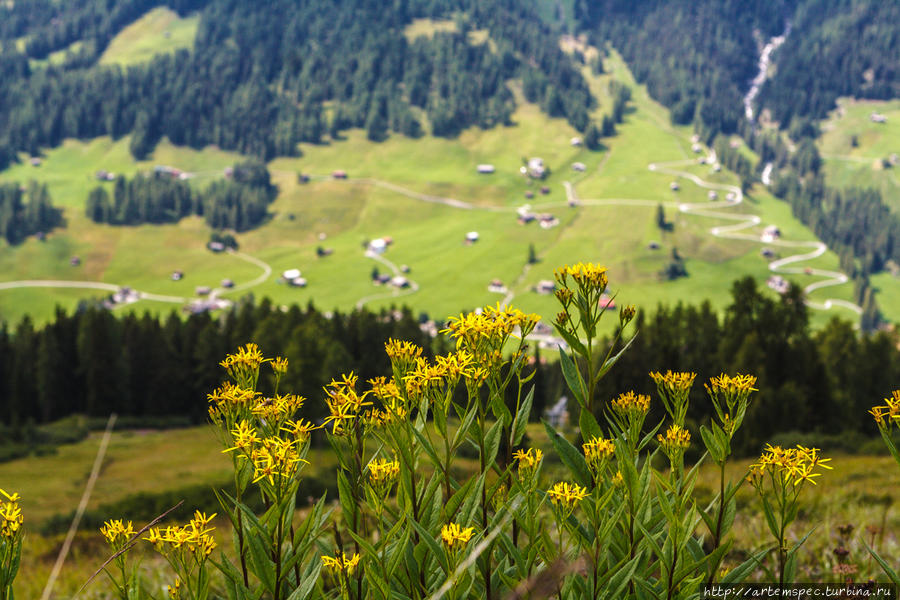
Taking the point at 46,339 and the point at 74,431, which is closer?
the point at 74,431

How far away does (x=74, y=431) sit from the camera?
120125mm

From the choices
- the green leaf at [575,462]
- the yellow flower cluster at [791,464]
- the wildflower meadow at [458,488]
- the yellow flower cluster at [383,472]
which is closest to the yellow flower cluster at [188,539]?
the wildflower meadow at [458,488]

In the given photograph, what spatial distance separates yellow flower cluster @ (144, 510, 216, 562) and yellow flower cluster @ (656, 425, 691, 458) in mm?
2324

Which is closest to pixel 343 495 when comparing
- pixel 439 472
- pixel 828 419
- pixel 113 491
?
pixel 439 472

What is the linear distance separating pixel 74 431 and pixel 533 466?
13297cm

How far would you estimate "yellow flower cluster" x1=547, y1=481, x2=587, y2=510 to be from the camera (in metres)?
3.33

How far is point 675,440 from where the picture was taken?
3.99 meters

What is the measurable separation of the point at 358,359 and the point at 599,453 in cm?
12507

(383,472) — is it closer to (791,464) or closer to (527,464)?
(527,464)

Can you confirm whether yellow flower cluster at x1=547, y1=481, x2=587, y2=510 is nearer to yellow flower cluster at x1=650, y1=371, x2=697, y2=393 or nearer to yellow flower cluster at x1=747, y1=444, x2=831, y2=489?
yellow flower cluster at x1=747, y1=444, x2=831, y2=489

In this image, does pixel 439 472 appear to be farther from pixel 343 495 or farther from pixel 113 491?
pixel 113 491

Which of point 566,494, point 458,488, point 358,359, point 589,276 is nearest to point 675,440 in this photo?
point 566,494

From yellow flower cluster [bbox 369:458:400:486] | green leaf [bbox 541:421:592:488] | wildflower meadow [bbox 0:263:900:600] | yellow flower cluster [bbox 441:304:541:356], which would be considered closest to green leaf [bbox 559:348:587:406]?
wildflower meadow [bbox 0:263:900:600]

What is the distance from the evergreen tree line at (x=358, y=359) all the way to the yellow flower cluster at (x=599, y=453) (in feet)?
239
